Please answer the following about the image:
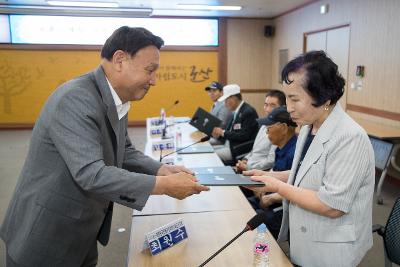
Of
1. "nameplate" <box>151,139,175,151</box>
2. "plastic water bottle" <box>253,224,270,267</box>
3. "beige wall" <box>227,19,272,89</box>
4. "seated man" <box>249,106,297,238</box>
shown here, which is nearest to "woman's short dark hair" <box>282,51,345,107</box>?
"plastic water bottle" <box>253,224,270,267</box>

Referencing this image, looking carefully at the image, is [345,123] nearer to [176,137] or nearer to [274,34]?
[176,137]

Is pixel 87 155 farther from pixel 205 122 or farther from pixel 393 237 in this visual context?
pixel 205 122

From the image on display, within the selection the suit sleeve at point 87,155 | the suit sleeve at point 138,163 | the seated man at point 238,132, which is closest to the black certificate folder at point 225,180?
the suit sleeve at point 138,163

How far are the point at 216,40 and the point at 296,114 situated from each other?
7254 millimetres

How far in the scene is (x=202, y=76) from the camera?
830cm

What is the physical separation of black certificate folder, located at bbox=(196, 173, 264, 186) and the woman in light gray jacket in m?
0.14

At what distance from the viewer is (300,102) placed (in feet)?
4.22

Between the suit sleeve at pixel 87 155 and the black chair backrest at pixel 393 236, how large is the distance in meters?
1.23

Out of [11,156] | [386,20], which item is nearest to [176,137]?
[386,20]

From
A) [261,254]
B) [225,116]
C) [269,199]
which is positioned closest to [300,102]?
[261,254]

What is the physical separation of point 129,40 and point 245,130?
2618 mm

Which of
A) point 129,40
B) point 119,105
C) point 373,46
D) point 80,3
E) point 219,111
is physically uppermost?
point 80,3

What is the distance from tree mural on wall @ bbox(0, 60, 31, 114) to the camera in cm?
772

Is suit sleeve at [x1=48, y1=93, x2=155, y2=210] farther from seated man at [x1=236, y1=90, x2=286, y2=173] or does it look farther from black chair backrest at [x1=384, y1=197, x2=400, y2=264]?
seated man at [x1=236, y1=90, x2=286, y2=173]
